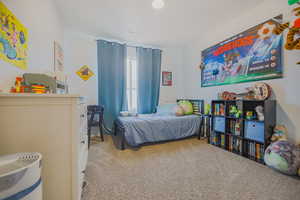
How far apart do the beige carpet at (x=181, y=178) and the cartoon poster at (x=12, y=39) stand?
1.40 metres

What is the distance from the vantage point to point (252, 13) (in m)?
2.16

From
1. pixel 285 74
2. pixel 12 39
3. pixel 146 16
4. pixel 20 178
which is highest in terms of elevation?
pixel 146 16

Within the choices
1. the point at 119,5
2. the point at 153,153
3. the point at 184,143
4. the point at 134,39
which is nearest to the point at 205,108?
the point at 184,143

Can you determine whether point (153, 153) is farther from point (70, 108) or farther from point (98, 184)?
point (70, 108)

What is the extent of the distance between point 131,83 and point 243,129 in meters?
2.72

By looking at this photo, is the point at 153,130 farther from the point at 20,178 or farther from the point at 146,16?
the point at 146,16

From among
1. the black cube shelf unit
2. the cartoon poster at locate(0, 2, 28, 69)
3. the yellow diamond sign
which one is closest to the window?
the yellow diamond sign

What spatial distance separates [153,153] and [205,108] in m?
1.75

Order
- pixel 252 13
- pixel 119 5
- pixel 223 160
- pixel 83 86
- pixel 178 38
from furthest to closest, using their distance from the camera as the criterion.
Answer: pixel 178 38 → pixel 83 86 → pixel 252 13 → pixel 119 5 → pixel 223 160

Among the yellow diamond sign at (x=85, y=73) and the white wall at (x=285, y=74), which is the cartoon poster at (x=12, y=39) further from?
the white wall at (x=285, y=74)

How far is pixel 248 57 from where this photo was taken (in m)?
2.19

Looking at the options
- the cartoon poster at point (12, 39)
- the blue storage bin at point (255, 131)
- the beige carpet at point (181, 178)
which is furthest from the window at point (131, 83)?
the blue storage bin at point (255, 131)

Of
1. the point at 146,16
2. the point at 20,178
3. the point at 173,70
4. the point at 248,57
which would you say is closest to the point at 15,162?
the point at 20,178

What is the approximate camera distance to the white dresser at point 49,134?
2.53 ft
